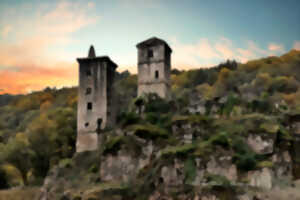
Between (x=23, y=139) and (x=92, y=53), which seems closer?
(x=92, y=53)

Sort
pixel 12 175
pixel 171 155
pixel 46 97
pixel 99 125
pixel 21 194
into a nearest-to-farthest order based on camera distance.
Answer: pixel 171 155, pixel 99 125, pixel 21 194, pixel 12 175, pixel 46 97

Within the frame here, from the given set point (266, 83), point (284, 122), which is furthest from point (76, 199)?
point (266, 83)

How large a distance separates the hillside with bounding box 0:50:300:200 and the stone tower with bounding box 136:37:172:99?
9.50 ft

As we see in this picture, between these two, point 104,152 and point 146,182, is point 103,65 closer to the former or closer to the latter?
point 104,152

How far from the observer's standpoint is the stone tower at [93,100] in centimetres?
3934

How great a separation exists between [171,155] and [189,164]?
1950mm

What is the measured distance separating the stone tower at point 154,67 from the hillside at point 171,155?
114 inches

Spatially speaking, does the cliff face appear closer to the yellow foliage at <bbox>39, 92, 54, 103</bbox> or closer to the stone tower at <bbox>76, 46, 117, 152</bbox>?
the stone tower at <bbox>76, 46, 117, 152</bbox>

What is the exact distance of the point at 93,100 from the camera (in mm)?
40375

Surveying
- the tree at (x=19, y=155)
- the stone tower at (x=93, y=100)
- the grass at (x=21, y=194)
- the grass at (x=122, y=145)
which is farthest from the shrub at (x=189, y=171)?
the tree at (x=19, y=155)

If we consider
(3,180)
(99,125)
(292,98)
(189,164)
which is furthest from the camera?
(292,98)

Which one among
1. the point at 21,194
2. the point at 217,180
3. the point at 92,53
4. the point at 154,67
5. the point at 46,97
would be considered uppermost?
the point at 92,53

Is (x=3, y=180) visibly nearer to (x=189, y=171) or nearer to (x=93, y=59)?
(x=93, y=59)

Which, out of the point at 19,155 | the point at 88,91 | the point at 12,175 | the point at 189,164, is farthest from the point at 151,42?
the point at 12,175
